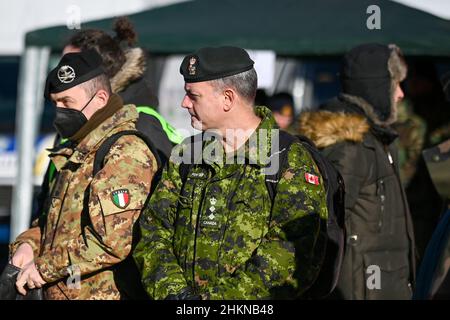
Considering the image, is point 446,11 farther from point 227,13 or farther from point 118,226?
point 118,226

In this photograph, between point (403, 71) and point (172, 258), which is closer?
point (172, 258)

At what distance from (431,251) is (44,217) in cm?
176

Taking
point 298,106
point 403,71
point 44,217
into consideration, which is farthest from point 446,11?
point 44,217

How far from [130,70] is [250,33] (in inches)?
125

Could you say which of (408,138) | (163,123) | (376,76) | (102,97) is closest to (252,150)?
(102,97)

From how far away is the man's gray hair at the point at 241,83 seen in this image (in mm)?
3482

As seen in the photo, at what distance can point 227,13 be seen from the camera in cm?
807

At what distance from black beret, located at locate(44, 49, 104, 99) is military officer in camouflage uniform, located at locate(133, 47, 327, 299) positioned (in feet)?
2.05

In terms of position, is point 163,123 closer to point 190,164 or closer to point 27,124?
point 190,164

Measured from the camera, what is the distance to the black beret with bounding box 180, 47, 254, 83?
3.47m

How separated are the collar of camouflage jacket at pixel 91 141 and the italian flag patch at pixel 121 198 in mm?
263

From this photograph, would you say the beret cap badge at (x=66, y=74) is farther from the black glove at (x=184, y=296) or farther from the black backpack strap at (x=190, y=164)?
the black glove at (x=184, y=296)

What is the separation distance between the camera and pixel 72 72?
13.0ft

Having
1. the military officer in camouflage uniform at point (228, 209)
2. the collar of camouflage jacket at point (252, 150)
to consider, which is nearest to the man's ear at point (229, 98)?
the military officer in camouflage uniform at point (228, 209)
